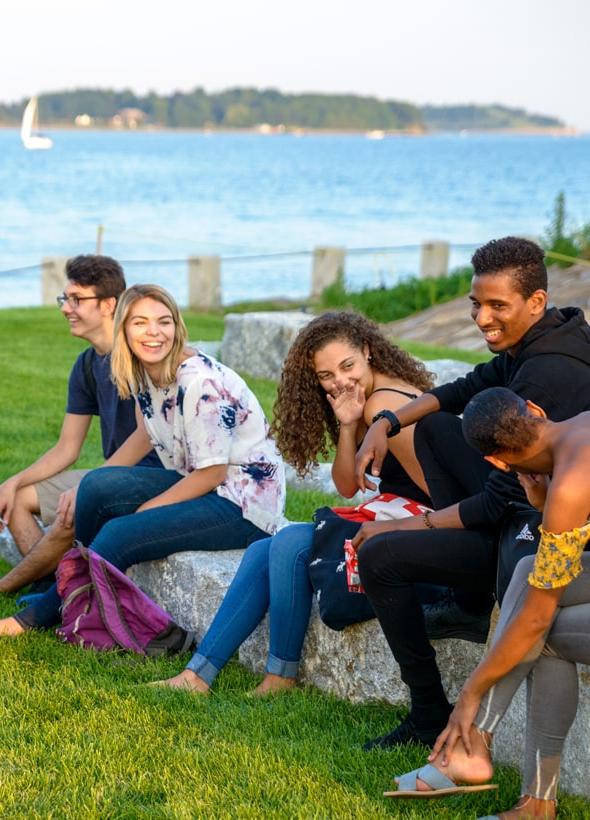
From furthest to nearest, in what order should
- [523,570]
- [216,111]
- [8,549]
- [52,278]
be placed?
1. [216,111]
2. [52,278]
3. [8,549]
4. [523,570]

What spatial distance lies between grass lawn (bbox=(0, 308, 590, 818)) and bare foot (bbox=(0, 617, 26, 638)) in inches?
2.6

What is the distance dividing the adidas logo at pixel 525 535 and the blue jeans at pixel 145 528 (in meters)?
1.58

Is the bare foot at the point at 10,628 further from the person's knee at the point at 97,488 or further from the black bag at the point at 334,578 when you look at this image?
the black bag at the point at 334,578

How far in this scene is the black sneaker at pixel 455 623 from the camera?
3613 millimetres

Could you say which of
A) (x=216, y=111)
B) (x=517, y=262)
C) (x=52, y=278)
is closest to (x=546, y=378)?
(x=517, y=262)

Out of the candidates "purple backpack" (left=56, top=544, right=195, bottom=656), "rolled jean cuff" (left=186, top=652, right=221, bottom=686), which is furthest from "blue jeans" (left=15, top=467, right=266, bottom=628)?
"rolled jean cuff" (left=186, top=652, right=221, bottom=686)

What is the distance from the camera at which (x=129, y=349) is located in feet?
15.4

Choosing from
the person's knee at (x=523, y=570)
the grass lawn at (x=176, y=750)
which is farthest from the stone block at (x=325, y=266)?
the person's knee at (x=523, y=570)

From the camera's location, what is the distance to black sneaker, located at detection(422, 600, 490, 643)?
361 centimetres

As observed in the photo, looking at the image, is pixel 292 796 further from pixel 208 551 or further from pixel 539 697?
pixel 208 551

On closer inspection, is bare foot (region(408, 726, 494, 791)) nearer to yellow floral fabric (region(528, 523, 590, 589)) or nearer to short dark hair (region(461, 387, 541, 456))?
yellow floral fabric (region(528, 523, 590, 589))

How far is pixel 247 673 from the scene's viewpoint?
14.1ft

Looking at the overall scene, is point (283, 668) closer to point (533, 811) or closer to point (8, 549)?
point (533, 811)

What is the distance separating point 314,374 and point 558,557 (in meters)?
1.61
